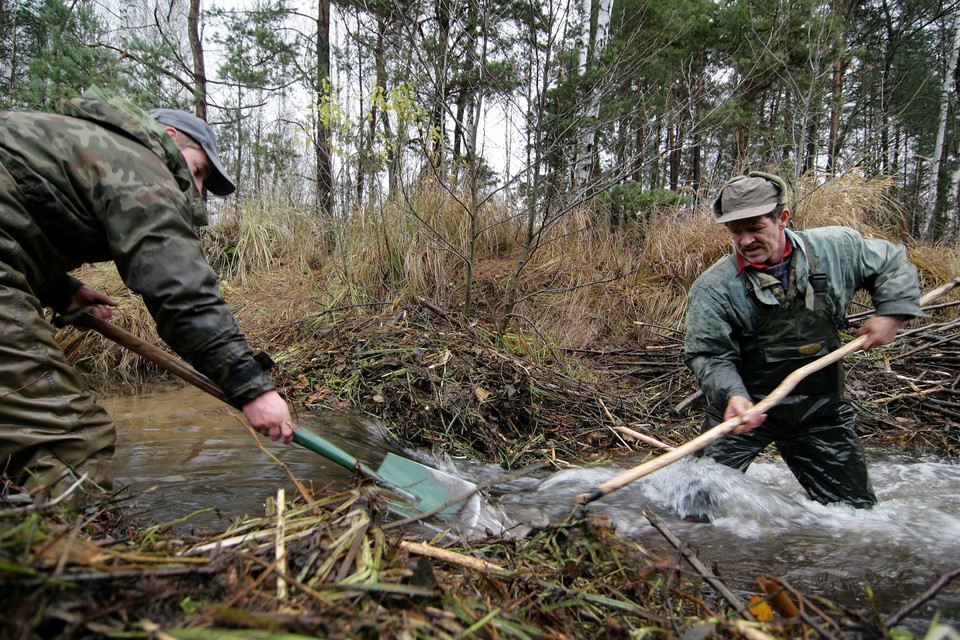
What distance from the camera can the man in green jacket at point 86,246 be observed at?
1.96 metres

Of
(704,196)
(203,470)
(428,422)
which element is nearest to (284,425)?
(203,470)

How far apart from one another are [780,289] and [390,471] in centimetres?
220

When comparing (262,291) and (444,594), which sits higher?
(262,291)

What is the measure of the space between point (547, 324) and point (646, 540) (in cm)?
363

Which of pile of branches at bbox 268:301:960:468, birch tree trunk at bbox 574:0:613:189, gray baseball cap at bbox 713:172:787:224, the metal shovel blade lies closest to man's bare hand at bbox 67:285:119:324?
the metal shovel blade

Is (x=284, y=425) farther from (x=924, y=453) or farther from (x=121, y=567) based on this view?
(x=924, y=453)

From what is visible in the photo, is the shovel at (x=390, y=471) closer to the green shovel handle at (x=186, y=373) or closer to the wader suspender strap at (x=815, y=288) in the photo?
the green shovel handle at (x=186, y=373)

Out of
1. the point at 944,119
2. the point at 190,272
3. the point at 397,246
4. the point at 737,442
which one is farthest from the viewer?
the point at 944,119

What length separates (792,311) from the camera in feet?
9.72

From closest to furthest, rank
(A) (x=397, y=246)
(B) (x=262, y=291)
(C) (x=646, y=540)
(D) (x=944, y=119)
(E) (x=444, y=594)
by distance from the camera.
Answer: (E) (x=444, y=594) < (C) (x=646, y=540) < (A) (x=397, y=246) < (B) (x=262, y=291) < (D) (x=944, y=119)

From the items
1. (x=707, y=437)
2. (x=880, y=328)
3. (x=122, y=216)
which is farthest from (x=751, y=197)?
(x=122, y=216)

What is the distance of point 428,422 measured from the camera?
4246mm

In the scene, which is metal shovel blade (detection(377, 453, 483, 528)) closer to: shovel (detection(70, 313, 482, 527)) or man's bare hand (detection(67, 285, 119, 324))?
shovel (detection(70, 313, 482, 527))

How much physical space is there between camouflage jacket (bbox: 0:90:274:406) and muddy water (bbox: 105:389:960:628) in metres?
0.66
